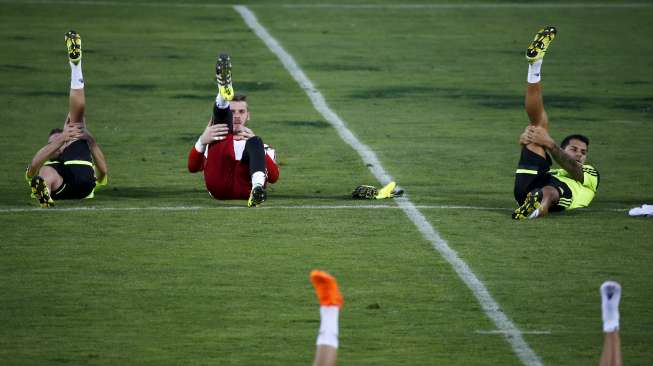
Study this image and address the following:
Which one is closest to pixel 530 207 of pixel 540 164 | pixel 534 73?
pixel 540 164

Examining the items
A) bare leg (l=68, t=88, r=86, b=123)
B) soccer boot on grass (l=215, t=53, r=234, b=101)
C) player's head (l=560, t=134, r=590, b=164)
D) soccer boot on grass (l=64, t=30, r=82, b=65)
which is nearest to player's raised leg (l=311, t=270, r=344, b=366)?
soccer boot on grass (l=215, t=53, r=234, b=101)

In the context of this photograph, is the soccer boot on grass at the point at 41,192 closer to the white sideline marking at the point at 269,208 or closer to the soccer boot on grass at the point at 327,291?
the white sideline marking at the point at 269,208

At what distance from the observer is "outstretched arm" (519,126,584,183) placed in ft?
41.6

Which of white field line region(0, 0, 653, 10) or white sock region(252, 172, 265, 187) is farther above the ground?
white field line region(0, 0, 653, 10)

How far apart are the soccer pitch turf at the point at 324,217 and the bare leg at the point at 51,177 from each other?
1.00 ft

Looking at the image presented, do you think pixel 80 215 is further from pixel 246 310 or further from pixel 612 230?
pixel 612 230

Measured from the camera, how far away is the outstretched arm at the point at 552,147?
41.6 feet

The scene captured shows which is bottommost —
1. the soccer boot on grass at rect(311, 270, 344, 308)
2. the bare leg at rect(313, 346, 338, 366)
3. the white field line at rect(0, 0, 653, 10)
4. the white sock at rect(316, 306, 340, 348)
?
the bare leg at rect(313, 346, 338, 366)

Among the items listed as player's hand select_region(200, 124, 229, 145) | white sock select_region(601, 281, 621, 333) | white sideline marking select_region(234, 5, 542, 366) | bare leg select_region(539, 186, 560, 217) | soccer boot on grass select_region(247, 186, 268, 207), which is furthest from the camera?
player's hand select_region(200, 124, 229, 145)

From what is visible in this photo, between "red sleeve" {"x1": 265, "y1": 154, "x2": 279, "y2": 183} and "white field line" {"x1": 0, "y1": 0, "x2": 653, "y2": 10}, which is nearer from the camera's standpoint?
"red sleeve" {"x1": 265, "y1": 154, "x2": 279, "y2": 183}

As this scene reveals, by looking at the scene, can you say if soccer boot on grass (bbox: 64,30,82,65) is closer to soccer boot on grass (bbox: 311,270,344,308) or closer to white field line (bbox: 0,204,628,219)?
white field line (bbox: 0,204,628,219)

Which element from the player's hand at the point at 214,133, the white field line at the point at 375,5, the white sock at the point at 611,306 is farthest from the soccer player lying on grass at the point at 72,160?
the white field line at the point at 375,5

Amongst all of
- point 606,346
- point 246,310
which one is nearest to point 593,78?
point 246,310

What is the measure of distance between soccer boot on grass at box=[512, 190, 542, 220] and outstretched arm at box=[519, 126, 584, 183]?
341mm
